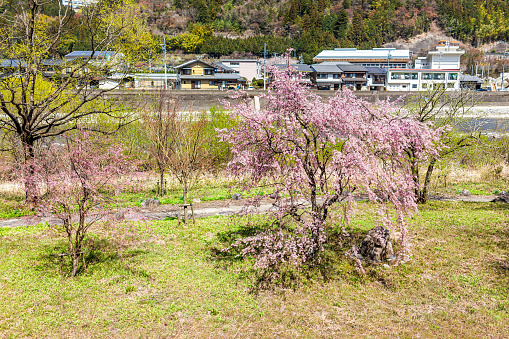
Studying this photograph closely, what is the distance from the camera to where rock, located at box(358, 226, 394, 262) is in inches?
369

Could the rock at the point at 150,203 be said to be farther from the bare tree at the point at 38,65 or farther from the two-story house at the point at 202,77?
the two-story house at the point at 202,77

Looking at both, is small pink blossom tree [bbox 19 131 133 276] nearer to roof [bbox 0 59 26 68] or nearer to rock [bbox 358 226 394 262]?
rock [bbox 358 226 394 262]

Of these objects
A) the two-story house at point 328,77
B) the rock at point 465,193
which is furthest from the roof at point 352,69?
the rock at point 465,193

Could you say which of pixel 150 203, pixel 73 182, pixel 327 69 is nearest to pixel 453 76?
pixel 327 69

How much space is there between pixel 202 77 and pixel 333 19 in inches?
3477

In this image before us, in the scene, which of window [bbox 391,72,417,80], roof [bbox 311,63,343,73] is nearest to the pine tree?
window [bbox 391,72,417,80]

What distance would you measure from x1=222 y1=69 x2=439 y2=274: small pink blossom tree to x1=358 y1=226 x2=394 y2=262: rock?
0.69 m

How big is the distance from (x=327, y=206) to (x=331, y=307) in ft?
7.51

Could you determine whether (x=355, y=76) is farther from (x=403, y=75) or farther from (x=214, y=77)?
(x=214, y=77)

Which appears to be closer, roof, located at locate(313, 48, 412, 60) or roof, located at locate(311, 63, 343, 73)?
Result: roof, located at locate(311, 63, 343, 73)

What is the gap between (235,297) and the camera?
783cm

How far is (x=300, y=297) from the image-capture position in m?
7.84

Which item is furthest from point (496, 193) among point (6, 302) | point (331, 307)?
point (6, 302)

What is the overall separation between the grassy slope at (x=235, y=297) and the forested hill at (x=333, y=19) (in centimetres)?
10532
